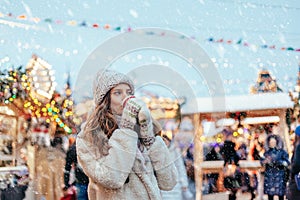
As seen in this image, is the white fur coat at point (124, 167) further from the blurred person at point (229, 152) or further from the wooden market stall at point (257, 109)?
the wooden market stall at point (257, 109)

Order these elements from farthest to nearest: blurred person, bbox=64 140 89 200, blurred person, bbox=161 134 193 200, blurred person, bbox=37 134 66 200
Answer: blurred person, bbox=37 134 66 200 < blurred person, bbox=64 140 89 200 < blurred person, bbox=161 134 193 200

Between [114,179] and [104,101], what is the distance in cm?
29

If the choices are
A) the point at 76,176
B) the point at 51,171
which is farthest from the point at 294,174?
the point at 51,171

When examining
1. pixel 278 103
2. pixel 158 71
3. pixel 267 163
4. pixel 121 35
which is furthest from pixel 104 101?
pixel 278 103

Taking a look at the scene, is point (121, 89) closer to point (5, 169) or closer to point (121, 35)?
point (121, 35)

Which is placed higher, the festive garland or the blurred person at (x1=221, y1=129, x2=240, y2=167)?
the festive garland

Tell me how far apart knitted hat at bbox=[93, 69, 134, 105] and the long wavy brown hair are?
2cm

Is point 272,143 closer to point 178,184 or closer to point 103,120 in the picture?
point 178,184

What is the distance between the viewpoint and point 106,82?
202cm

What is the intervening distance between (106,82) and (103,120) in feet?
0.43

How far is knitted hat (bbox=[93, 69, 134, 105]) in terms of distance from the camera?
199 centimetres

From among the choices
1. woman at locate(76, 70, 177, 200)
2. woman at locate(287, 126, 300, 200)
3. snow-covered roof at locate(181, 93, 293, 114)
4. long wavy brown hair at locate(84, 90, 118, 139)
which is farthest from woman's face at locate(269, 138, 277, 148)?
long wavy brown hair at locate(84, 90, 118, 139)

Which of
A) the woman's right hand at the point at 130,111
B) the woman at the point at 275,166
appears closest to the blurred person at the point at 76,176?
the woman at the point at 275,166

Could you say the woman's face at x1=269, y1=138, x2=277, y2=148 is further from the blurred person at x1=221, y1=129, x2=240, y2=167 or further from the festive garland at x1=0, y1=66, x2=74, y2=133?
the festive garland at x1=0, y1=66, x2=74, y2=133
